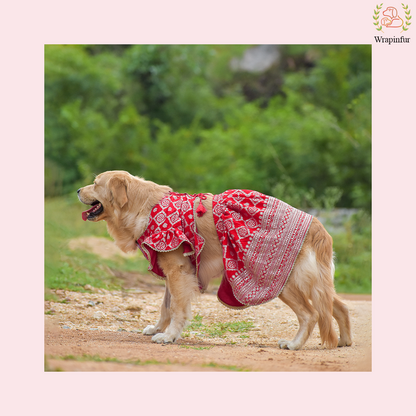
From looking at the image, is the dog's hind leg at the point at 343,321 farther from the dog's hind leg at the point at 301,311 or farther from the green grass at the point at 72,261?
the green grass at the point at 72,261

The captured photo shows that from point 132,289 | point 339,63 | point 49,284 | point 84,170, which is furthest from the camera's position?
point 339,63

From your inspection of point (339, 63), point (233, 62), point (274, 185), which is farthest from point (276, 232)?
point (233, 62)

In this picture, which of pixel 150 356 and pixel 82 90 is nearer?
pixel 150 356

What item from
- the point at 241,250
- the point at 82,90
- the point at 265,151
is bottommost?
the point at 241,250

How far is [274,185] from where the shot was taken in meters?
15.3

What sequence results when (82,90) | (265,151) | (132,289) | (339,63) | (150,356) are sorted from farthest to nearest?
(82,90), (339,63), (265,151), (132,289), (150,356)

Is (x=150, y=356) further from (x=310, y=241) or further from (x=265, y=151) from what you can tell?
(x=265, y=151)

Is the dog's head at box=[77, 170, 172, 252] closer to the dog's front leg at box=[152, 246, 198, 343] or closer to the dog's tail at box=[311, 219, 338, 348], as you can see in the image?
the dog's front leg at box=[152, 246, 198, 343]

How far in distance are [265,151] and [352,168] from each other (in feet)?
9.46

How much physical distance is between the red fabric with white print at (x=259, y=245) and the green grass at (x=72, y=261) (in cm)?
278

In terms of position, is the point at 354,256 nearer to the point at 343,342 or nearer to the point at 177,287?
the point at 343,342

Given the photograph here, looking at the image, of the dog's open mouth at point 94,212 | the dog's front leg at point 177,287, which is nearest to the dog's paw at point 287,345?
the dog's front leg at point 177,287

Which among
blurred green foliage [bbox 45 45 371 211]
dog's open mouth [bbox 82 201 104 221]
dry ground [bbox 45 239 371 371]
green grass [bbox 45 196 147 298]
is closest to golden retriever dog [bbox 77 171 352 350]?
dog's open mouth [bbox 82 201 104 221]

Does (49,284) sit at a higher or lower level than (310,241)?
lower
